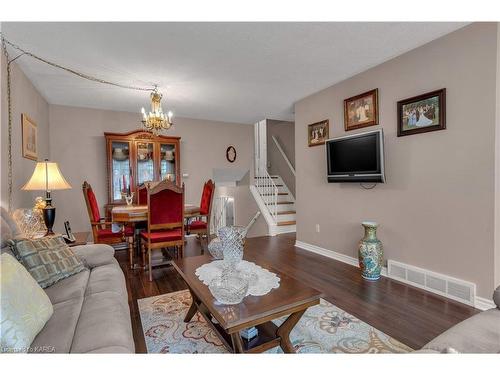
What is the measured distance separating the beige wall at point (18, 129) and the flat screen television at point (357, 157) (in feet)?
12.0

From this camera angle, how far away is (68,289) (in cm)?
162

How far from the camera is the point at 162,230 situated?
343 cm

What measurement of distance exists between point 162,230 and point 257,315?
8.09ft

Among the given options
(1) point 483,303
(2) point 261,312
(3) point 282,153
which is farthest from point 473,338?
(3) point 282,153

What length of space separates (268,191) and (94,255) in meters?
4.35

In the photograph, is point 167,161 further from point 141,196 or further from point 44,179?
point 44,179

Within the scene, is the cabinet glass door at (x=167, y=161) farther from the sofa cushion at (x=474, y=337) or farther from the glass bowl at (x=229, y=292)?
the sofa cushion at (x=474, y=337)

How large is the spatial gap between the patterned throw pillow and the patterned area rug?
2.34 ft

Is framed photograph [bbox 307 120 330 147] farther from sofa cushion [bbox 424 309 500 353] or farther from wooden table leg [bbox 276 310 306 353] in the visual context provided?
sofa cushion [bbox 424 309 500 353]

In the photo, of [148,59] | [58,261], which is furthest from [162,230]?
[148,59]

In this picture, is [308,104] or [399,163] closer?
[399,163]

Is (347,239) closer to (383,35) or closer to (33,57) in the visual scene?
(383,35)

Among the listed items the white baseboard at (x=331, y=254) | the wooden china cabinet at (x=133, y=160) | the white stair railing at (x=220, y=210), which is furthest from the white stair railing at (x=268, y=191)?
the wooden china cabinet at (x=133, y=160)

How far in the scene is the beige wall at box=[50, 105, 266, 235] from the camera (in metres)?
4.45
